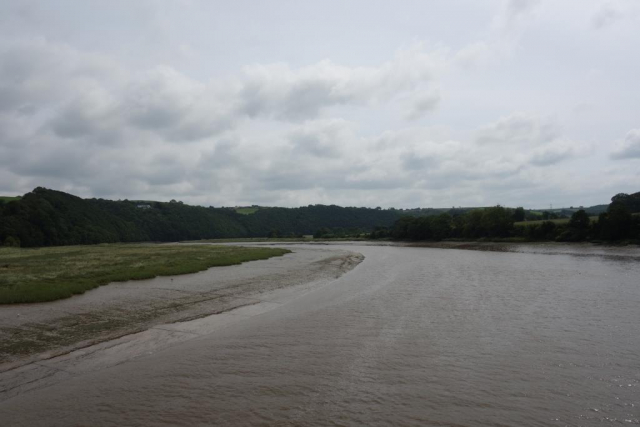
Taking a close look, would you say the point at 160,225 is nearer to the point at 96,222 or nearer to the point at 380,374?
the point at 96,222

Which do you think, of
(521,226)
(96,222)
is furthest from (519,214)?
(96,222)

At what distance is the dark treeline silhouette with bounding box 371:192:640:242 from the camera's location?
221 feet

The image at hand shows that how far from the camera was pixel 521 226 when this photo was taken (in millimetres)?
95562

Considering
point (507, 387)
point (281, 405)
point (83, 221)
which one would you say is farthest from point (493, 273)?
point (83, 221)

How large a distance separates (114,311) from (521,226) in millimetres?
94516

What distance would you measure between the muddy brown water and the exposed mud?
2.37 meters

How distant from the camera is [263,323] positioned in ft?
55.9

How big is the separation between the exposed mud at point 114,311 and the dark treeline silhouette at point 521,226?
2373 inches

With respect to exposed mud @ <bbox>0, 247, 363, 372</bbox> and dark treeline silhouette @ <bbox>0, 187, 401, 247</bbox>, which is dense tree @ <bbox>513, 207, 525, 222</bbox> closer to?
exposed mud @ <bbox>0, 247, 363, 372</bbox>

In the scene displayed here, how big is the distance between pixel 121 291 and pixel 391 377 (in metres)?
19.5

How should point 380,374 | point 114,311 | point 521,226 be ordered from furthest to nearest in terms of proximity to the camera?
point 521,226
point 114,311
point 380,374

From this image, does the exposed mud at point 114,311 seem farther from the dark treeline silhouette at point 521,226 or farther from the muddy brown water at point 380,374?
the dark treeline silhouette at point 521,226

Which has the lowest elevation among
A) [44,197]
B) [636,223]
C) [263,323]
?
[263,323]

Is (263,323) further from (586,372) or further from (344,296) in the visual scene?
(586,372)
